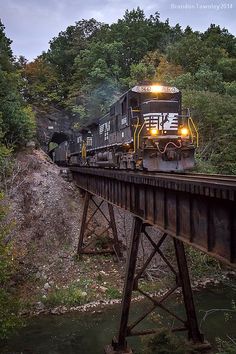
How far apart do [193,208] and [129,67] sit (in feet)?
149

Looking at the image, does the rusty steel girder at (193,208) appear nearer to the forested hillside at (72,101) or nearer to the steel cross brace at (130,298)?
the steel cross brace at (130,298)

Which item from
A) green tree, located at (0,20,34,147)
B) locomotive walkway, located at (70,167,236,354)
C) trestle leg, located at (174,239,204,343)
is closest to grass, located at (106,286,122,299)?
locomotive walkway, located at (70,167,236,354)

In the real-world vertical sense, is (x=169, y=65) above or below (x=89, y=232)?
above

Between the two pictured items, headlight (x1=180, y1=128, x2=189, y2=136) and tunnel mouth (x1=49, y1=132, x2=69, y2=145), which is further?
tunnel mouth (x1=49, y1=132, x2=69, y2=145)

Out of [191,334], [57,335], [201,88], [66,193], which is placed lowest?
[57,335]

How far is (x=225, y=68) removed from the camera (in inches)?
1752

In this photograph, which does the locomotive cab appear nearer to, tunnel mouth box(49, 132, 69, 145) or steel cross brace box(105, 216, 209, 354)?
steel cross brace box(105, 216, 209, 354)

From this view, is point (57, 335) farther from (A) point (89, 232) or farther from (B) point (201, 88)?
(B) point (201, 88)

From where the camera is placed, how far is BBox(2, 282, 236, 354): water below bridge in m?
14.5

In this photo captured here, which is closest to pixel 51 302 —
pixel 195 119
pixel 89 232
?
pixel 89 232

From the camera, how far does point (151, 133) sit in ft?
47.9

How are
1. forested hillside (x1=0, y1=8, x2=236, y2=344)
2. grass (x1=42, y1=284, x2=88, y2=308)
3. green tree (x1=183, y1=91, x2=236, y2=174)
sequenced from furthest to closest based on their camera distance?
green tree (x1=183, y1=91, x2=236, y2=174) → forested hillside (x1=0, y1=8, x2=236, y2=344) → grass (x1=42, y1=284, x2=88, y2=308)

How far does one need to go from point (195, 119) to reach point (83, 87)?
769 inches

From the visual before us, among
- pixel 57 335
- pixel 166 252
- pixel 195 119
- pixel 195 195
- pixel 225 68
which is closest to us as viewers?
pixel 195 195
